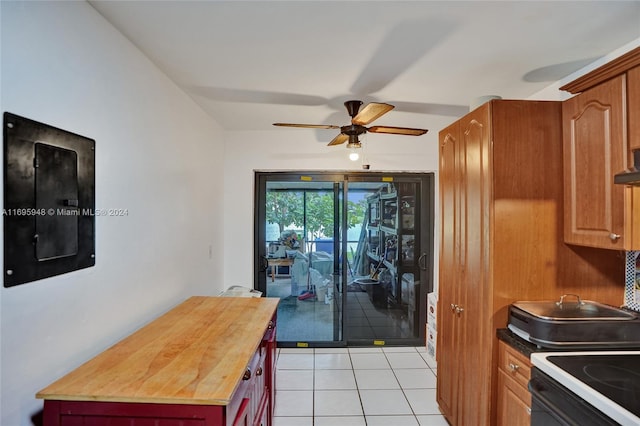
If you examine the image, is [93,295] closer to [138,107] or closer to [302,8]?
[138,107]

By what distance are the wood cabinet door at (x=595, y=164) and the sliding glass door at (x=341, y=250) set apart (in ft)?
6.60

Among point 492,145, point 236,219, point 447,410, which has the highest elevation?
point 492,145

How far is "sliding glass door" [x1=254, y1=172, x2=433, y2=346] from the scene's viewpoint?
12.4 feet

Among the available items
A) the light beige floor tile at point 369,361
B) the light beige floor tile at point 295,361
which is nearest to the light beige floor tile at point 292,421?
the light beige floor tile at point 295,361

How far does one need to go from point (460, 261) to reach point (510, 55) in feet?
4.28

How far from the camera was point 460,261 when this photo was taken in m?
2.15

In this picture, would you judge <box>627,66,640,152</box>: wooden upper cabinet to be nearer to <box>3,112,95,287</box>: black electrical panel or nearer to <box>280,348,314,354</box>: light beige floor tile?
<box>3,112,95,287</box>: black electrical panel

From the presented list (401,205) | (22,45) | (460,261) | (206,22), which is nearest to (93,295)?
(22,45)

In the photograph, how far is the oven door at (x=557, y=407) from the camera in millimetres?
1197

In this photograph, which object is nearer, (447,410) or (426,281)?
(447,410)

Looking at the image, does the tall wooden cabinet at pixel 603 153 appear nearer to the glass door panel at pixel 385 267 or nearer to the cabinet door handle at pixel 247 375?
the cabinet door handle at pixel 247 375

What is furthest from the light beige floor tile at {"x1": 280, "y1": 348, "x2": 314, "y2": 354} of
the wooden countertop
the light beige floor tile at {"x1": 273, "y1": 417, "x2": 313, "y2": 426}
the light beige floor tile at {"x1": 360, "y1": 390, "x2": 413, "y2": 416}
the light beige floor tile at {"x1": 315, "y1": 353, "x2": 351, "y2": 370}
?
the wooden countertop

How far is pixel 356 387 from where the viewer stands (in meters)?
2.89

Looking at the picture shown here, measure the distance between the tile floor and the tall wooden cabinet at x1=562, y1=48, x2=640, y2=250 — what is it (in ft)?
5.73
